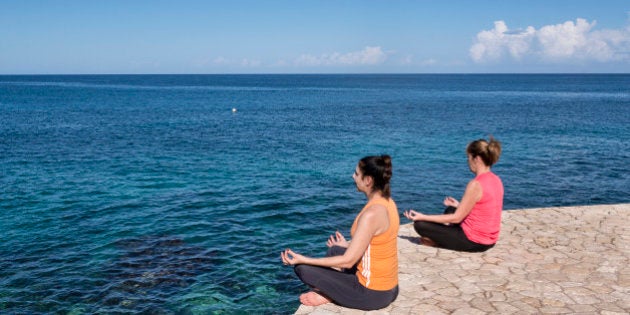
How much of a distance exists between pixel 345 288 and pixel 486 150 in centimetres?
381

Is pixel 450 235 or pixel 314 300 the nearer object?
pixel 314 300

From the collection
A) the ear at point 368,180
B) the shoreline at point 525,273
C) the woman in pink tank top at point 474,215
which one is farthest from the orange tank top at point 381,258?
the woman in pink tank top at point 474,215

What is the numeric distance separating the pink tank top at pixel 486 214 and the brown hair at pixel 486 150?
0.34 m

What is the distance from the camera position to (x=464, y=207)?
8.95m

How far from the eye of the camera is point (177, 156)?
31.9 meters

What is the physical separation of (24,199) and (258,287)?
48.1 feet

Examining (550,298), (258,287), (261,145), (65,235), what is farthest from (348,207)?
(261,145)

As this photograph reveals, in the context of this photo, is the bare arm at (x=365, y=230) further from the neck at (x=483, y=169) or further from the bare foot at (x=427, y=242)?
the bare foot at (x=427, y=242)

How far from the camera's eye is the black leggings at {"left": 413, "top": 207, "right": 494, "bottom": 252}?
959 cm

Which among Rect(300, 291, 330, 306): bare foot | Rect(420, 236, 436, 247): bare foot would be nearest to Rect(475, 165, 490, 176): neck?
Rect(420, 236, 436, 247): bare foot

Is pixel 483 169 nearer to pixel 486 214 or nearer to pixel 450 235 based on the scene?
pixel 486 214

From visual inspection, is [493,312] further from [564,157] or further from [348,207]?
[564,157]

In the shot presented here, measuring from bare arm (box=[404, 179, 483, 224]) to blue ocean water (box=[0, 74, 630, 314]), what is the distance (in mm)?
4250

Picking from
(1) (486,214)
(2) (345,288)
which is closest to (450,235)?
(1) (486,214)
